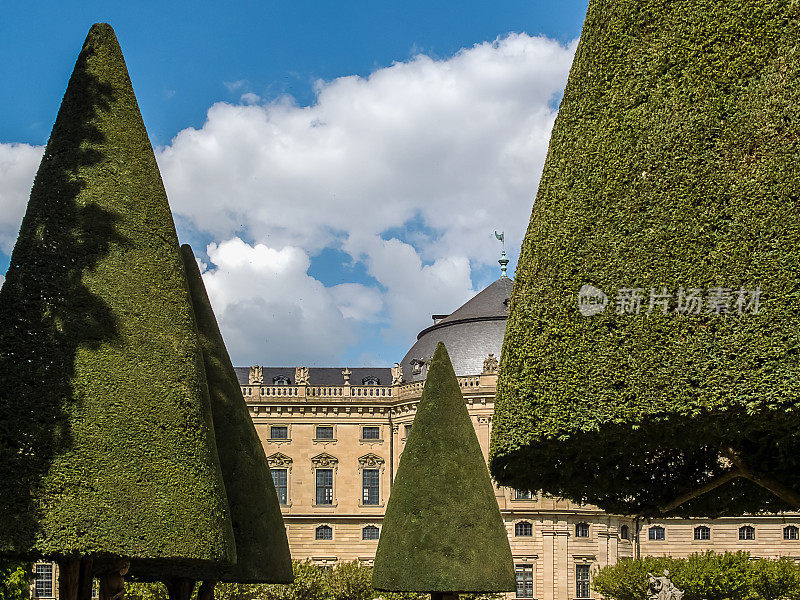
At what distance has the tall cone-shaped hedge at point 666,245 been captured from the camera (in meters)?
7.76

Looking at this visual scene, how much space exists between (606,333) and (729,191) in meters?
1.60

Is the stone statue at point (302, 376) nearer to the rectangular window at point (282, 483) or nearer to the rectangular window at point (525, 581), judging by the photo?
the rectangular window at point (282, 483)

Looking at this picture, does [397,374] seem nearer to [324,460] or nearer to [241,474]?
[324,460]

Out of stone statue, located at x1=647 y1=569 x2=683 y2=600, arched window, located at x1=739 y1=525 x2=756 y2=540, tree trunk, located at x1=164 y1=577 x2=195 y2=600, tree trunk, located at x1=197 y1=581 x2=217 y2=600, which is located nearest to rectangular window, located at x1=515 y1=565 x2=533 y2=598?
arched window, located at x1=739 y1=525 x2=756 y2=540

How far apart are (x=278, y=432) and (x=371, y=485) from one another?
618 cm

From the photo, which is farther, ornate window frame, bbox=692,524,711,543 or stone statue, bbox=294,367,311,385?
stone statue, bbox=294,367,311,385

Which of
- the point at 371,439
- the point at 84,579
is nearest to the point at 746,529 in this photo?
the point at 371,439

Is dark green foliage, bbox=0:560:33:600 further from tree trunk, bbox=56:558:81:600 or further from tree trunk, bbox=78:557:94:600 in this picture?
tree trunk, bbox=56:558:81:600

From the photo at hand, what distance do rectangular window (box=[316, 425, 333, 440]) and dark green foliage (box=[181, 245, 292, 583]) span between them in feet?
134

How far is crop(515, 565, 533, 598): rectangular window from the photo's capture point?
48.9 metres

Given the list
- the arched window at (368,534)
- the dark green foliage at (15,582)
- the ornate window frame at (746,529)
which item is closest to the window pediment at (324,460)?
the arched window at (368,534)

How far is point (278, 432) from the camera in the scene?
54.3m

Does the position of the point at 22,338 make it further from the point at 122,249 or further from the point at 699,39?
the point at 699,39

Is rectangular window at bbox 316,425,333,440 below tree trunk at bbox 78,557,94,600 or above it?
above
